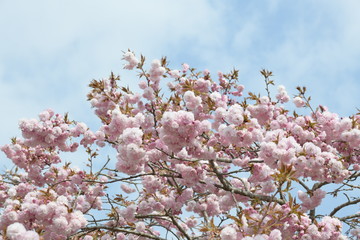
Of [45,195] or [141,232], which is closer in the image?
[45,195]

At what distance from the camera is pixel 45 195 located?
4.56 meters

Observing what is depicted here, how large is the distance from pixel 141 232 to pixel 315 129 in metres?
3.42

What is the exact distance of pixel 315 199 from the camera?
4973 mm

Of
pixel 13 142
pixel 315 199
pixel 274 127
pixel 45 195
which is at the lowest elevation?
pixel 45 195

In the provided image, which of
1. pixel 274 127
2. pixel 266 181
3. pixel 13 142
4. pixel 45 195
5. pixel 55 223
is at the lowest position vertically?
pixel 55 223

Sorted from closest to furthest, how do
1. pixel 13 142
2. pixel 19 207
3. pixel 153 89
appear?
pixel 19 207
pixel 153 89
pixel 13 142

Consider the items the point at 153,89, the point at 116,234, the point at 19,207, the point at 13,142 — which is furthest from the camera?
the point at 116,234

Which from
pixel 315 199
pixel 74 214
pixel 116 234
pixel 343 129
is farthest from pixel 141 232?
pixel 343 129

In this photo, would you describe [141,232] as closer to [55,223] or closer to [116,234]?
[116,234]

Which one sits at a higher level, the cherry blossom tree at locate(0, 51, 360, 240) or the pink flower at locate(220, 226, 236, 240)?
the cherry blossom tree at locate(0, 51, 360, 240)

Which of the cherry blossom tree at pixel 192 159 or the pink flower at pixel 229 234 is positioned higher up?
the cherry blossom tree at pixel 192 159

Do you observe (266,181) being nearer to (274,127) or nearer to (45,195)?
(274,127)

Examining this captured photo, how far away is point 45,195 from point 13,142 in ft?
9.84

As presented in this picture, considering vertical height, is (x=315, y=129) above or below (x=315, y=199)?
above
